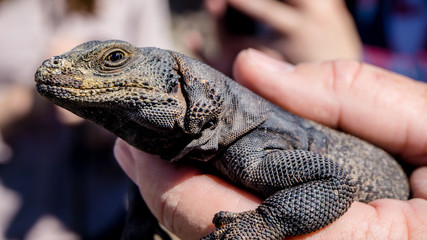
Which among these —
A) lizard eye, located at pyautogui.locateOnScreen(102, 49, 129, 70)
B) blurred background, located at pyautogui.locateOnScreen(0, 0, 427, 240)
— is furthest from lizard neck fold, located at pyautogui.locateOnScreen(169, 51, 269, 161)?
blurred background, located at pyautogui.locateOnScreen(0, 0, 427, 240)

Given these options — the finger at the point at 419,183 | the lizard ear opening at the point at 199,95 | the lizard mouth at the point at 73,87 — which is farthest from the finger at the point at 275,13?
the lizard mouth at the point at 73,87

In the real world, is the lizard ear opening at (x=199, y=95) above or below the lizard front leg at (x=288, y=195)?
above

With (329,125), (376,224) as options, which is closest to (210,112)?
(376,224)

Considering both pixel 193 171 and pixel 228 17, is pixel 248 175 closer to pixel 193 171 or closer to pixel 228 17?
pixel 193 171

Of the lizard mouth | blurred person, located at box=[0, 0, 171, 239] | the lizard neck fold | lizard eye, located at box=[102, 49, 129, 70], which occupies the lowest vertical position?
blurred person, located at box=[0, 0, 171, 239]

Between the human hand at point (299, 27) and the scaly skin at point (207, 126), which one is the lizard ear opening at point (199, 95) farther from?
the human hand at point (299, 27)

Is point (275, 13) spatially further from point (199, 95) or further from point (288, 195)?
point (288, 195)

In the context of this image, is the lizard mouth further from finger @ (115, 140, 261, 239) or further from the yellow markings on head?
finger @ (115, 140, 261, 239)
